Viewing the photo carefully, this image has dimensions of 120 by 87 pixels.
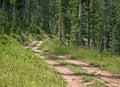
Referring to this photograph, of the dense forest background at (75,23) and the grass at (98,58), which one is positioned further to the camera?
the dense forest background at (75,23)

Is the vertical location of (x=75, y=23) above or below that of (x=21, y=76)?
below

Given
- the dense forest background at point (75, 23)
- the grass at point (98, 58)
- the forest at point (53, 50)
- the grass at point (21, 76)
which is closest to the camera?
the grass at point (21, 76)

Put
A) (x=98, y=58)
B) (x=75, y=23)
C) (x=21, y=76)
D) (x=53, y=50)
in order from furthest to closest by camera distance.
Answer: (x=75, y=23), (x=53, y=50), (x=98, y=58), (x=21, y=76)

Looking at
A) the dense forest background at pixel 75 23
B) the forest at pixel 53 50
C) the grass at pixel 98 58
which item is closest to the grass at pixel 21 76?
the forest at pixel 53 50

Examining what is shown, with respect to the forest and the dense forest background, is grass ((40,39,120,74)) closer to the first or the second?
the forest

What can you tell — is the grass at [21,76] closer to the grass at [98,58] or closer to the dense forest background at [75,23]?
the grass at [98,58]

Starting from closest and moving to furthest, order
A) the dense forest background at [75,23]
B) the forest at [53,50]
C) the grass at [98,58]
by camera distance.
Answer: the forest at [53,50] → the grass at [98,58] → the dense forest background at [75,23]

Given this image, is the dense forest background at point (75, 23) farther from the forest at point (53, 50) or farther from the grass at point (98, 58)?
the grass at point (98, 58)

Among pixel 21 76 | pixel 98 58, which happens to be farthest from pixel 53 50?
pixel 21 76

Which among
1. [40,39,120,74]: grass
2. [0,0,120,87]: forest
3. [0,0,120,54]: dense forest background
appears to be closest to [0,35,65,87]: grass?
[0,0,120,87]: forest

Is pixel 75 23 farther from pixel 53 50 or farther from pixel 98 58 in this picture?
pixel 98 58

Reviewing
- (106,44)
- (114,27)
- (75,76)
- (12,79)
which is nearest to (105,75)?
(75,76)

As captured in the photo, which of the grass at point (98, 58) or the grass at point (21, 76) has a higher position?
the grass at point (21, 76)

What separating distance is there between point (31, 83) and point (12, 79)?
72 centimetres
